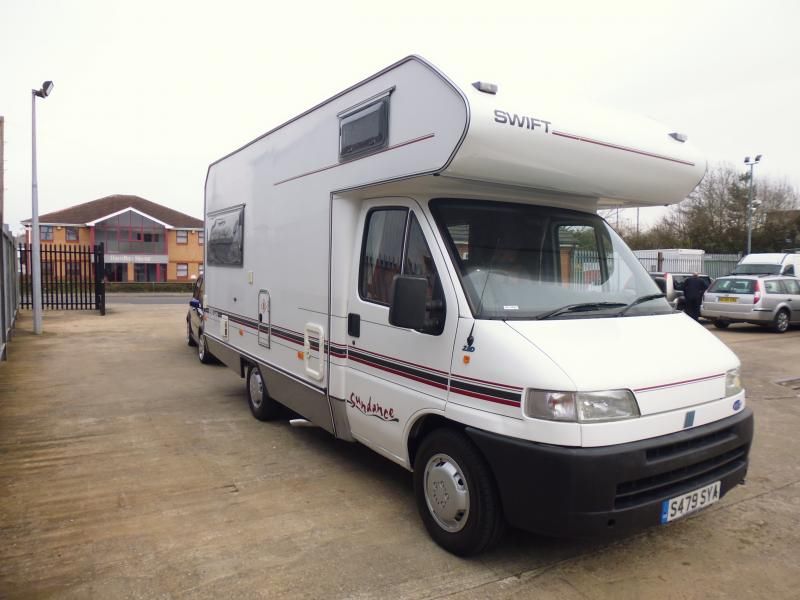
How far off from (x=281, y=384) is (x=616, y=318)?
10.9ft

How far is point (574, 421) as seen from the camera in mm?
3084

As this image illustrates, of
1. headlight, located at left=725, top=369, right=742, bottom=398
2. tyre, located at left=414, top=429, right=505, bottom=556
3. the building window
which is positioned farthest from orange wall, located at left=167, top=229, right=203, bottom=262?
headlight, located at left=725, top=369, right=742, bottom=398

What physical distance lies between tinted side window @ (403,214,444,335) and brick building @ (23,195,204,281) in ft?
158

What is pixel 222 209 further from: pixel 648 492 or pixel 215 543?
pixel 648 492

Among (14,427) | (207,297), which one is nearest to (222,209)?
(207,297)

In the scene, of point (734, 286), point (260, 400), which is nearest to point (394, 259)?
point (260, 400)

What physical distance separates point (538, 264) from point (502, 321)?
2.25 ft

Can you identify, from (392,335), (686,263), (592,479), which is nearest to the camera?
(592,479)

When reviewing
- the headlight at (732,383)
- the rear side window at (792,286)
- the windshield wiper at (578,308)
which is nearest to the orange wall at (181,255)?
the rear side window at (792,286)

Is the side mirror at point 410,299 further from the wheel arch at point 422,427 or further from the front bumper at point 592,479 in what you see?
the front bumper at point 592,479

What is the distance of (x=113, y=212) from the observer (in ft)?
169

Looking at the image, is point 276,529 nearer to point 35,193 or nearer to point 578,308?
point 578,308

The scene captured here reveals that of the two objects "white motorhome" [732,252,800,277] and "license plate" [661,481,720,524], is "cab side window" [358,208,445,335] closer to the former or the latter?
"license plate" [661,481,720,524]

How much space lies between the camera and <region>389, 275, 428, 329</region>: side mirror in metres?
3.54
